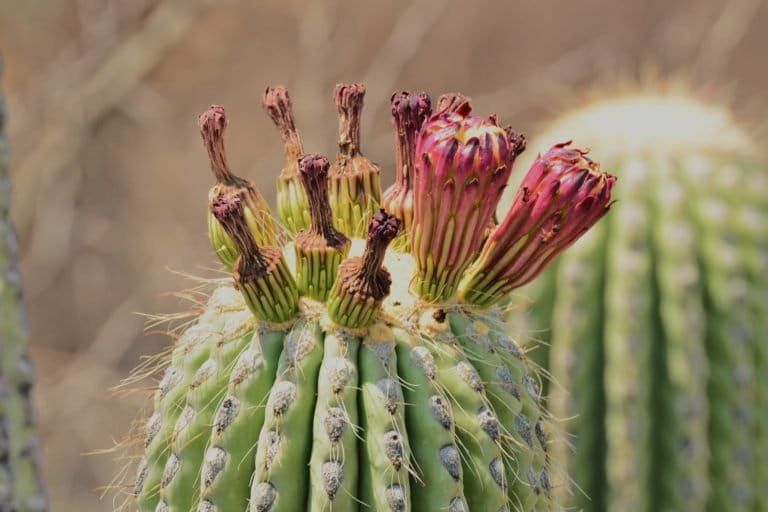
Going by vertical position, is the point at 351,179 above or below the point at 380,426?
above

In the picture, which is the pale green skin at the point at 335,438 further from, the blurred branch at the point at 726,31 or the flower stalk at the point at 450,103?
the blurred branch at the point at 726,31

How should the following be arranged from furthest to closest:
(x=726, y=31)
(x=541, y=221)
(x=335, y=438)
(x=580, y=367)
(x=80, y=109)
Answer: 1. (x=726, y=31)
2. (x=80, y=109)
3. (x=580, y=367)
4. (x=541, y=221)
5. (x=335, y=438)

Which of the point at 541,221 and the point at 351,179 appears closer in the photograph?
the point at 541,221

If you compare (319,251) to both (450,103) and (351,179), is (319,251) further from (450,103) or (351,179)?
(450,103)

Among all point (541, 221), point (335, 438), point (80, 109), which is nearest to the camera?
point (335, 438)

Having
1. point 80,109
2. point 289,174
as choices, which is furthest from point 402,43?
point 289,174

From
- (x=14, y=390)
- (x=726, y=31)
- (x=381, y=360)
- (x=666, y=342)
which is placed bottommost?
(x=14, y=390)

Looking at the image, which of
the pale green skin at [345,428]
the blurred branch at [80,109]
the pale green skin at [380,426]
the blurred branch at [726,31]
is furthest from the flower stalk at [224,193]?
the blurred branch at [726,31]
